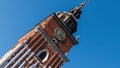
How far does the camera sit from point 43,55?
156 ft

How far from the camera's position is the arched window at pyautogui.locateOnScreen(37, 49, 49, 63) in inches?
1857

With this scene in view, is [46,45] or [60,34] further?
[60,34]

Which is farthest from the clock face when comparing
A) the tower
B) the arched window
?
the arched window

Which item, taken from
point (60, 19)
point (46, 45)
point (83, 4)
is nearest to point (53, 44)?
point (46, 45)

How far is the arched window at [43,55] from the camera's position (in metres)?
47.2

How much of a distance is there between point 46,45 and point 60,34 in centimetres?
296

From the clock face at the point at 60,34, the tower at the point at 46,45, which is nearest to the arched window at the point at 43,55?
the tower at the point at 46,45

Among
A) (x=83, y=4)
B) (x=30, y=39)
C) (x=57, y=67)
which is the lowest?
(x=57, y=67)

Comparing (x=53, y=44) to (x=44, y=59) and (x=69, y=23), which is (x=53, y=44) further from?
(x=69, y=23)

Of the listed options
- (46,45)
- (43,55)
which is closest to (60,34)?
(46,45)

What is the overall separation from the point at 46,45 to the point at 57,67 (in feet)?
9.78

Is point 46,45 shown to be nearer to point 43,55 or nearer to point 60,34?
point 43,55

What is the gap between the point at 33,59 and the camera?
4606cm

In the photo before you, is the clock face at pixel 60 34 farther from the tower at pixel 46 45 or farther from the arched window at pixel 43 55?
the arched window at pixel 43 55
